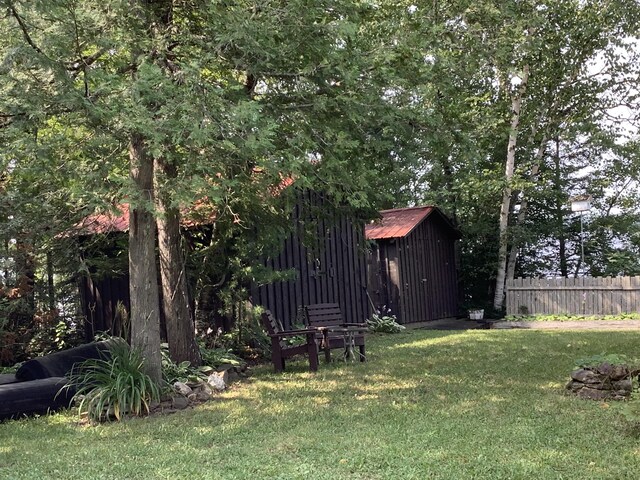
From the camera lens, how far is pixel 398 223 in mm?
18000

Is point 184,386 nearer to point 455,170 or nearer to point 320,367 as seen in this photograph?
point 320,367

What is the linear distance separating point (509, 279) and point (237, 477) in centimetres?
1509

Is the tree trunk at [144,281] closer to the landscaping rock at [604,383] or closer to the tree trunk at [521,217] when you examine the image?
the landscaping rock at [604,383]

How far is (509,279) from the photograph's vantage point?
59.4ft

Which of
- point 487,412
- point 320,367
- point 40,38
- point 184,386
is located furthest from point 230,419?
point 40,38

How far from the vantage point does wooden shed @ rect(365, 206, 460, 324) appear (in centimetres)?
1733

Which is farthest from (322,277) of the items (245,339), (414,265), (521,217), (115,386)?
(521,217)

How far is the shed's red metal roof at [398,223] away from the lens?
56.9 ft

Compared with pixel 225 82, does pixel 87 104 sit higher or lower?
lower

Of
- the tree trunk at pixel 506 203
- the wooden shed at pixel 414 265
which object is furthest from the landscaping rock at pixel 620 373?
the tree trunk at pixel 506 203

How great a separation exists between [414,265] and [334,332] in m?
8.73

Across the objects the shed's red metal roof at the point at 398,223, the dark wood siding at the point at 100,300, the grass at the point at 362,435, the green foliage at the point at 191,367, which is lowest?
the grass at the point at 362,435

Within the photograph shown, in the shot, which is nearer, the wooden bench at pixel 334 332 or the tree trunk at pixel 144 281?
the tree trunk at pixel 144 281

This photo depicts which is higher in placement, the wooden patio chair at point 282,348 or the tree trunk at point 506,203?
the tree trunk at point 506,203
